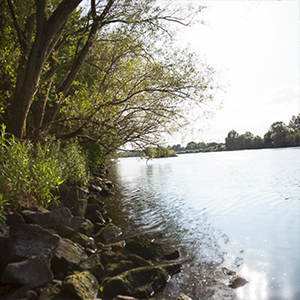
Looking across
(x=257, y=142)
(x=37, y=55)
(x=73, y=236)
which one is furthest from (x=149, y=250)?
(x=257, y=142)

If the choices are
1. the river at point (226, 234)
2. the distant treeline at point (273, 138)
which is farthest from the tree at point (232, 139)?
the river at point (226, 234)

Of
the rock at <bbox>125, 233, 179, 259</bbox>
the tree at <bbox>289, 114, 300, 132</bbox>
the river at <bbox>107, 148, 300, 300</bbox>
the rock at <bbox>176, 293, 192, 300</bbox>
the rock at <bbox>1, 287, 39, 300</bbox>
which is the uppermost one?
the tree at <bbox>289, 114, 300, 132</bbox>

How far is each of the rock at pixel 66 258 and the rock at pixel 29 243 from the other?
1.10ft

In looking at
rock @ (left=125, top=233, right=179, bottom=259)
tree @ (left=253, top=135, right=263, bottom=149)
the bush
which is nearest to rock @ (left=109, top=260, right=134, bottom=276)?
rock @ (left=125, top=233, right=179, bottom=259)

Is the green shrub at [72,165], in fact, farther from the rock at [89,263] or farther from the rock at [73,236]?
the rock at [89,263]

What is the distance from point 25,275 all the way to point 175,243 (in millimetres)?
5156

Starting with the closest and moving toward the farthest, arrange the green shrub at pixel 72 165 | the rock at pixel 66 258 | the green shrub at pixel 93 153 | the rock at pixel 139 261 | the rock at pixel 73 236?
1. the rock at pixel 66 258
2. the rock at pixel 139 261
3. the rock at pixel 73 236
4. the green shrub at pixel 72 165
5. the green shrub at pixel 93 153

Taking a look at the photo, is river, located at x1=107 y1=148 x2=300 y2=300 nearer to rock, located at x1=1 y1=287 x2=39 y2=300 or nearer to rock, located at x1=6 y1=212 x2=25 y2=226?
rock, located at x1=1 y1=287 x2=39 y2=300

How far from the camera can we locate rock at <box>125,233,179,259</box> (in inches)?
277

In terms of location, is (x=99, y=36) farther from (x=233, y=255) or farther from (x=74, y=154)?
(x=233, y=255)

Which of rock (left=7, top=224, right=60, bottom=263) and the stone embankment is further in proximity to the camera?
rock (left=7, top=224, right=60, bottom=263)

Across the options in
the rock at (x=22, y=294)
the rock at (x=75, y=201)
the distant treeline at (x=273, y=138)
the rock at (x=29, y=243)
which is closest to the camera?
the rock at (x=22, y=294)

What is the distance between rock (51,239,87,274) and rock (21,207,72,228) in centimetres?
66

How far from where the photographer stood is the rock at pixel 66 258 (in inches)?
208
